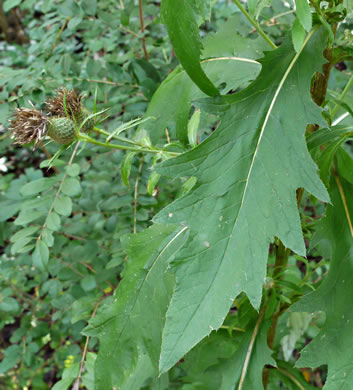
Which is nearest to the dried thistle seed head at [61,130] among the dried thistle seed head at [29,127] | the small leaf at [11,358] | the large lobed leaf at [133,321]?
the dried thistle seed head at [29,127]

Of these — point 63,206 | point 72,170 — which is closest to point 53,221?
point 63,206

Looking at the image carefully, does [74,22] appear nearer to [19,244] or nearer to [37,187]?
[37,187]

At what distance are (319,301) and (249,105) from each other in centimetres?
40

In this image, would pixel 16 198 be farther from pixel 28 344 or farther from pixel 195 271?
pixel 195 271

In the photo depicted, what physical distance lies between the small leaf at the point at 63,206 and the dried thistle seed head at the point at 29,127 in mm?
449

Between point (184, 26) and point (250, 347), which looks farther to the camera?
point (250, 347)

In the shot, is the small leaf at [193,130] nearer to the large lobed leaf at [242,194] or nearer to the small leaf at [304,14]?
the large lobed leaf at [242,194]

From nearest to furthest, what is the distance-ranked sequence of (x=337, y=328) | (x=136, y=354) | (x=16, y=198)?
(x=337, y=328), (x=136, y=354), (x=16, y=198)

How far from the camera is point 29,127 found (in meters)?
0.83

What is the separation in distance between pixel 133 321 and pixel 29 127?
0.46 metres

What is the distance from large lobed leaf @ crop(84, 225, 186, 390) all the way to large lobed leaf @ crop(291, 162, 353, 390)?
11.3 inches

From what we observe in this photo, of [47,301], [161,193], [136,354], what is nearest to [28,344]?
[47,301]

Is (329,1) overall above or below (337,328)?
above

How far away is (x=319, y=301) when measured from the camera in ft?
2.94
